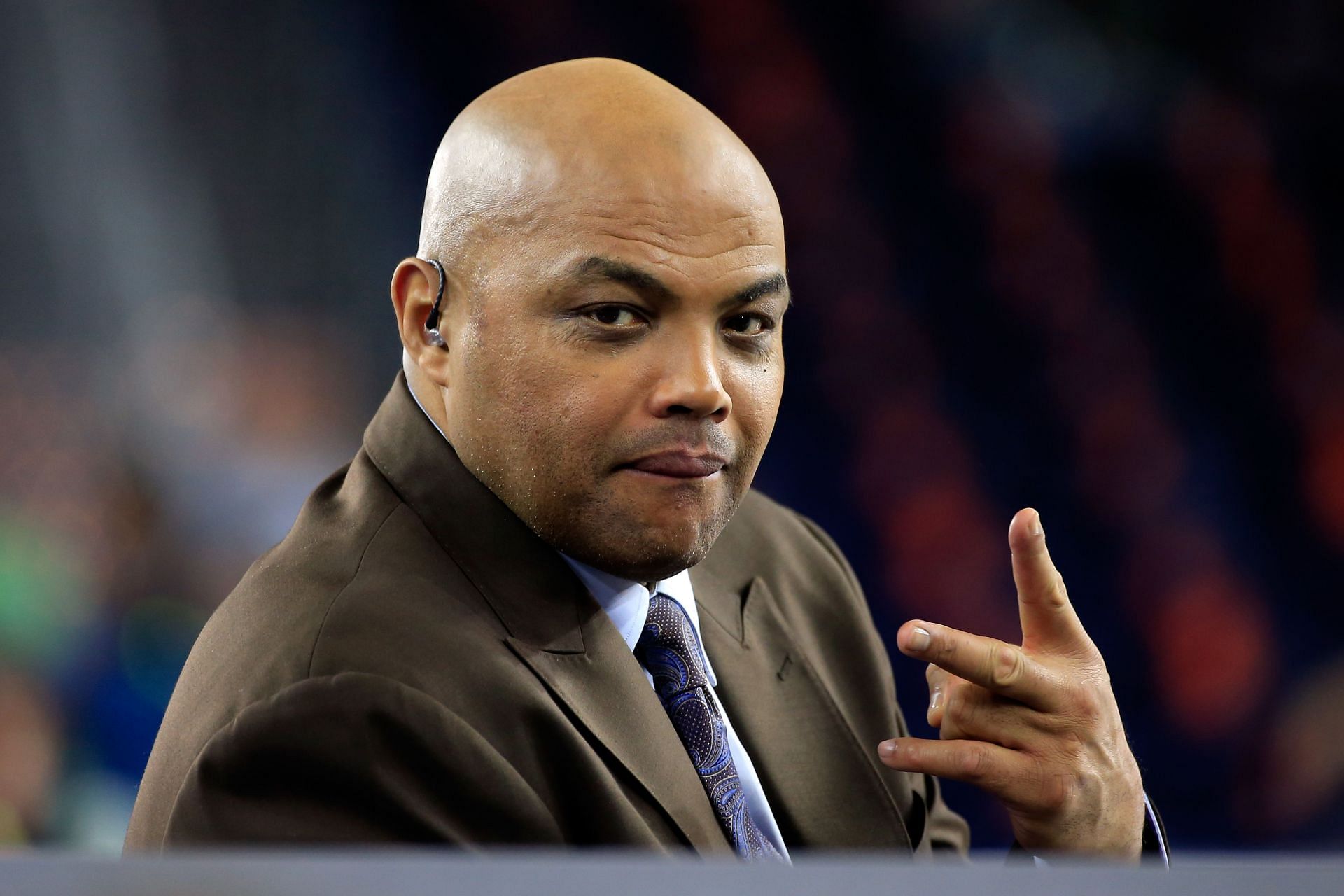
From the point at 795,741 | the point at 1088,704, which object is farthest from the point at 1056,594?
the point at 795,741

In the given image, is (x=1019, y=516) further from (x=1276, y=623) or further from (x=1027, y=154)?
(x=1276, y=623)

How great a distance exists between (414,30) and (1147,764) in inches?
89.2

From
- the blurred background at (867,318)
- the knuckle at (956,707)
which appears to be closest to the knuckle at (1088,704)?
the knuckle at (956,707)

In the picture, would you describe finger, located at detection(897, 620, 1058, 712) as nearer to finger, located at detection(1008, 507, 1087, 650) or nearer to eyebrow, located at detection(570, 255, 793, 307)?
finger, located at detection(1008, 507, 1087, 650)

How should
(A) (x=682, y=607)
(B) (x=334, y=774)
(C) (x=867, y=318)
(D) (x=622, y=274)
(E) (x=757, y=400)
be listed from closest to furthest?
(B) (x=334, y=774)
(D) (x=622, y=274)
(E) (x=757, y=400)
(A) (x=682, y=607)
(C) (x=867, y=318)

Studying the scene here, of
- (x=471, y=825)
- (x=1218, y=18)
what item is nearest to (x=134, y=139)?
(x=471, y=825)

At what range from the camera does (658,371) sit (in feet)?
4.27

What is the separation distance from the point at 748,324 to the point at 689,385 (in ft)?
0.44

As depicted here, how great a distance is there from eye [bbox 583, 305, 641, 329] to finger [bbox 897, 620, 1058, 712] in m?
0.41

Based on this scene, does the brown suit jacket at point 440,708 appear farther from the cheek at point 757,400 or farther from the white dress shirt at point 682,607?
the cheek at point 757,400

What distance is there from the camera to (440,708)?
46.4 inches

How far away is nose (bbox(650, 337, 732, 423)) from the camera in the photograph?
129cm

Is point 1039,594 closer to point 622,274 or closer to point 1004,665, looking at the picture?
point 1004,665

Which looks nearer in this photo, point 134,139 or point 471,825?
point 471,825
